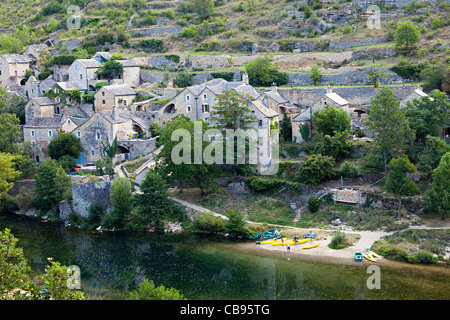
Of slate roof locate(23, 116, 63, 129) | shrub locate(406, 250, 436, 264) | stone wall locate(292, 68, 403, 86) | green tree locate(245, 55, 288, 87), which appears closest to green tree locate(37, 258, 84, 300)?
shrub locate(406, 250, 436, 264)

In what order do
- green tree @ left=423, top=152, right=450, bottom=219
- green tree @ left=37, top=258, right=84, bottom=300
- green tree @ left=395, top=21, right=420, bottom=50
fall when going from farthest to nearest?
green tree @ left=395, top=21, right=420, bottom=50, green tree @ left=423, top=152, right=450, bottom=219, green tree @ left=37, top=258, right=84, bottom=300

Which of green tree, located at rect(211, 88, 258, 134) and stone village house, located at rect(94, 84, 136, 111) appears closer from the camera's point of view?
green tree, located at rect(211, 88, 258, 134)

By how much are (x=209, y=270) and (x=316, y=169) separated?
38.0 ft

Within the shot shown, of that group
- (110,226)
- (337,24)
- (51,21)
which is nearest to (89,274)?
(110,226)

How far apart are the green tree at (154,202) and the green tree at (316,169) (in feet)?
31.5

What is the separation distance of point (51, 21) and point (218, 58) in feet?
101

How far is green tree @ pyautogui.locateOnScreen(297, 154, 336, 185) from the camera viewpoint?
38719mm

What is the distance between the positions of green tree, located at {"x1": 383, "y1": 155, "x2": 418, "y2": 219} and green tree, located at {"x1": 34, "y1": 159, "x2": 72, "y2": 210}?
23317 mm

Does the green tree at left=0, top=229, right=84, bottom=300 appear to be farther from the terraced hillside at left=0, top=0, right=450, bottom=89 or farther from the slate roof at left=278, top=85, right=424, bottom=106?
the terraced hillside at left=0, top=0, right=450, bottom=89

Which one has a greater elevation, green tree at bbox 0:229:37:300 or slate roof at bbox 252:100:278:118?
slate roof at bbox 252:100:278:118

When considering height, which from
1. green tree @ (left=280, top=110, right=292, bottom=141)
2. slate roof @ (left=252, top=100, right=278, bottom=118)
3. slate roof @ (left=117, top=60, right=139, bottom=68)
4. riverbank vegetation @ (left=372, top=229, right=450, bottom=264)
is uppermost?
slate roof @ (left=117, top=60, right=139, bottom=68)

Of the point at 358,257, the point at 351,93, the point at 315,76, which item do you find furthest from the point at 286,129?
the point at 358,257

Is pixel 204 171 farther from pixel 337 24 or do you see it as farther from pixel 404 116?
pixel 337 24

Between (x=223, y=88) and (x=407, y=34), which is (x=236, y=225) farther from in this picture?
(x=407, y=34)
